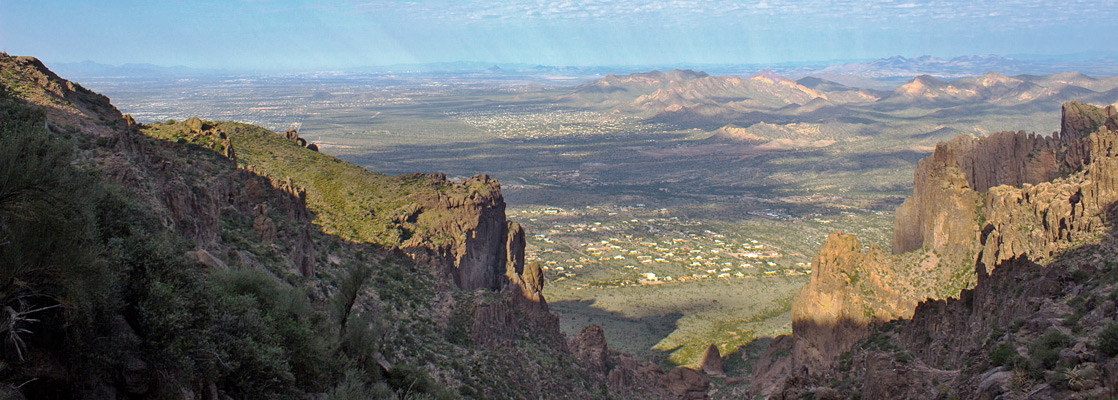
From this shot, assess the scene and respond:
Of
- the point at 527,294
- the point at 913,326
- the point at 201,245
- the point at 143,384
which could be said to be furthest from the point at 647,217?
the point at 143,384

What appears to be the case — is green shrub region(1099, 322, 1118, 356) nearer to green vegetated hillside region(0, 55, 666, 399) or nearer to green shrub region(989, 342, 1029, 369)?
green shrub region(989, 342, 1029, 369)

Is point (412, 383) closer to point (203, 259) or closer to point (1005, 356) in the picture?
point (203, 259)

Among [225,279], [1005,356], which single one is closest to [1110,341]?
[1005,356]

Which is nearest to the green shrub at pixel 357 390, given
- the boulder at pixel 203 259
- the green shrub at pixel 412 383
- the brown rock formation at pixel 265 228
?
the green shrub at pixel 412 383

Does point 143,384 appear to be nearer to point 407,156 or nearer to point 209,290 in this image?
point 209,290

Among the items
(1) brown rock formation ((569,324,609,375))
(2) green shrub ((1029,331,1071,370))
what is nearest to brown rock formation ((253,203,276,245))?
(1) brown rock formation ((569,324,609,375))
